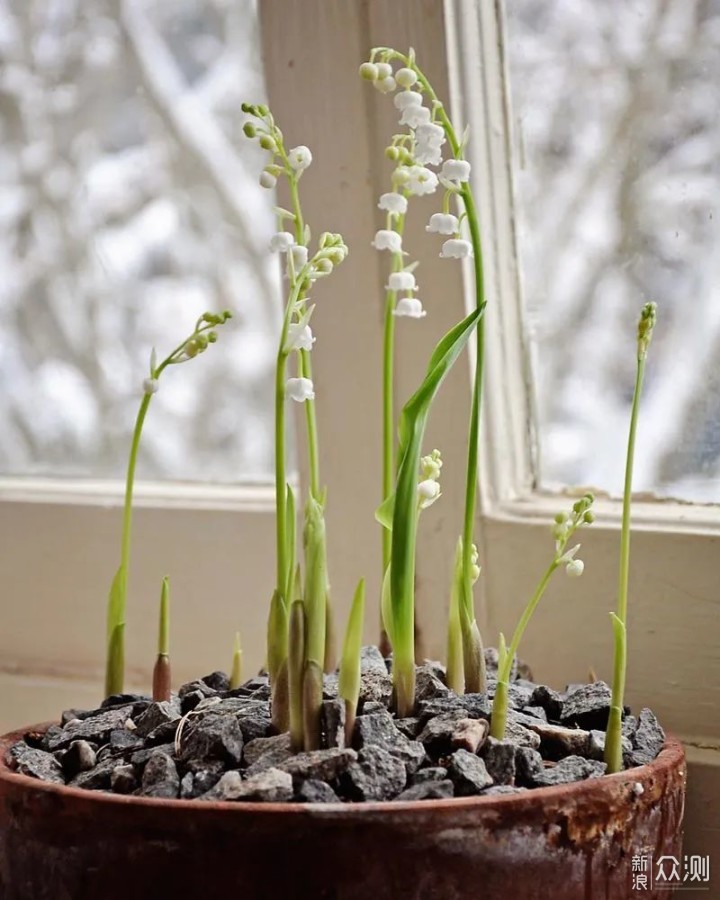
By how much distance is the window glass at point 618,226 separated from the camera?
0.77m

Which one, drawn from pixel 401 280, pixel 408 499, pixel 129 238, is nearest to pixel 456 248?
pixel 401 280

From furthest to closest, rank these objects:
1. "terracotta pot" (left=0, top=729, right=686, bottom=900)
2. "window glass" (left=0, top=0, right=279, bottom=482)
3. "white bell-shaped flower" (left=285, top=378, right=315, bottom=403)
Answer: "window glass" (left=0, top=0, right=279, bottom=482) → "white bell-shaped flower" (left=285, top=378, right=315, bottom=403) → "terracotta pot" (left=0, top=729, right=686, bottom=900)

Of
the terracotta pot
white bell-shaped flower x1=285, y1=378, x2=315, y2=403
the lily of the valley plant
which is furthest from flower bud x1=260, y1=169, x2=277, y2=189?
the terracotta pot

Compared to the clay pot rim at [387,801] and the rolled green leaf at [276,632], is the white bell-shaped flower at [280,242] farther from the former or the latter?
the clay pot rim at [387,801]

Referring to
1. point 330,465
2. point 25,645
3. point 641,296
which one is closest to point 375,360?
point 330,465

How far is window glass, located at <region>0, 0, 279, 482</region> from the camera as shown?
3.30ft

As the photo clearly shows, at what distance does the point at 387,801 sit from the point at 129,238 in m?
0.71

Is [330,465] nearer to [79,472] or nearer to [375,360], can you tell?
[375,360]

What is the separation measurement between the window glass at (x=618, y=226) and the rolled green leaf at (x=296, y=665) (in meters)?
0.36

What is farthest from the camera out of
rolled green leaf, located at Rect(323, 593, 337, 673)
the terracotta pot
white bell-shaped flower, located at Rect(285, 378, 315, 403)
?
rolled green leaf, located at Rect(323, 593, 337, 673)

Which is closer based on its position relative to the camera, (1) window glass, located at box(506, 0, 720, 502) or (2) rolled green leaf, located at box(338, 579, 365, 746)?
(2) rolled green leaf, located at box(338, 579, 365, 746)

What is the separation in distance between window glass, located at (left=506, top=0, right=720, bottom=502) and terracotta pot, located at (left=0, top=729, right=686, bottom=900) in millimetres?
337

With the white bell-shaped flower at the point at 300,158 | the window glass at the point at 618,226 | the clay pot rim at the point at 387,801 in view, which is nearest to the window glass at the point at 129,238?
the window glass at the point at 618,226

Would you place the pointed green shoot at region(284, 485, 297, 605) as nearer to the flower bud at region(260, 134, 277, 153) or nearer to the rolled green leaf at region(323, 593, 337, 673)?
the rolled green leaf at region(323, 593, 337, 673)
